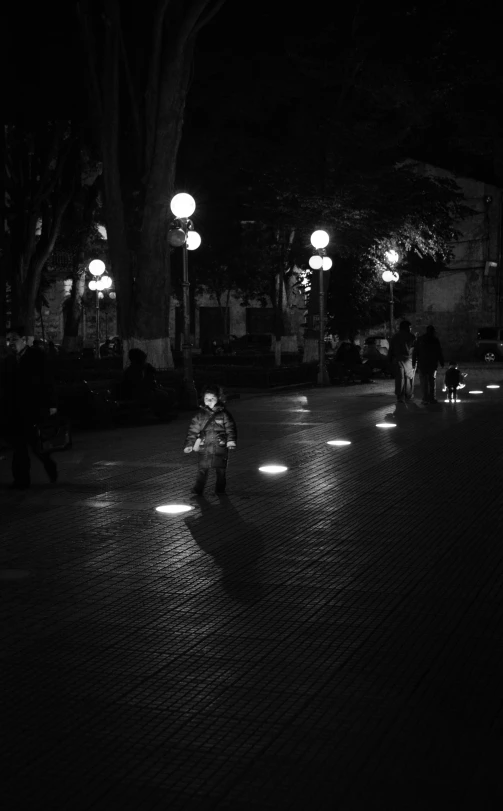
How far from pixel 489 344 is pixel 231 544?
53.0 m

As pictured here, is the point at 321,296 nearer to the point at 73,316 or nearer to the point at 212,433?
the point at 73,316

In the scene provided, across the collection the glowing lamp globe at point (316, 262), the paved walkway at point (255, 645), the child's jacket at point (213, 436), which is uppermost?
the glowing lamp globe at point (316, 262)

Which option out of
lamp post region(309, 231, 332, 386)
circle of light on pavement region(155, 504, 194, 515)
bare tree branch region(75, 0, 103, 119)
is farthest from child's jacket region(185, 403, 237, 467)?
lamp post region(309, 231, 332, 386)

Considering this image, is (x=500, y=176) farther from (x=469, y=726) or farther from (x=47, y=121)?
(x=469, y=726)

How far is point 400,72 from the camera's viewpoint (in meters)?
38.7

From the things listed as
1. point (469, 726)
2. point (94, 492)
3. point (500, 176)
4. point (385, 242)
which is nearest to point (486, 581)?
point (469, 726)

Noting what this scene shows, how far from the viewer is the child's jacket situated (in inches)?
510

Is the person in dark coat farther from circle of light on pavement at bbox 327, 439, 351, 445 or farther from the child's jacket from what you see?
circle of light on pavement at bbox 327, 439, 351, 445

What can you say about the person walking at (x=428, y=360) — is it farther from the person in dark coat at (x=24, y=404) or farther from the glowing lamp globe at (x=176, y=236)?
the person in dark coat at (x=24, y=404)

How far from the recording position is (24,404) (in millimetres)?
13539

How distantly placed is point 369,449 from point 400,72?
2355 cm

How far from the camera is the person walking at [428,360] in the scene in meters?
27.5


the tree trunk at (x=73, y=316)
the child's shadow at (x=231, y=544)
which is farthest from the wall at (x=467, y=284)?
the child's shadow at (x=231, y=544)

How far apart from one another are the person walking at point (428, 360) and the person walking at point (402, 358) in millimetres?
219
